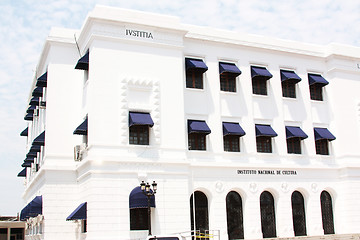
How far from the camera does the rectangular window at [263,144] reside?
31016 mm

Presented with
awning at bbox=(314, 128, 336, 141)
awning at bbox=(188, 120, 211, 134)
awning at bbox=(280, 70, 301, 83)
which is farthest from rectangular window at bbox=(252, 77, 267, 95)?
awning at bbox=(188, 120, 211, 134)

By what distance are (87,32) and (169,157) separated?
8.95 meters

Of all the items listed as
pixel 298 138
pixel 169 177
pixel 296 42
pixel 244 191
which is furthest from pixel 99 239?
pixel 296 42

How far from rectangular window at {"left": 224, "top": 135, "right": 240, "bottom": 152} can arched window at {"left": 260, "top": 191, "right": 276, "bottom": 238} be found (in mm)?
3484

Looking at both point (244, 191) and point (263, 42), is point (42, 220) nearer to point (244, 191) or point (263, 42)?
point (244, 191)

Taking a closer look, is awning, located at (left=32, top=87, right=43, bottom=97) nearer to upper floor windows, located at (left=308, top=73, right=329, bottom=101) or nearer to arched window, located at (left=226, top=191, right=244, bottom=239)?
arched window, located at (left=226, top=191, right=244, bottom=239)

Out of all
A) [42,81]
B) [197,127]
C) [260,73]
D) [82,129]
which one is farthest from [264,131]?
[42,81]

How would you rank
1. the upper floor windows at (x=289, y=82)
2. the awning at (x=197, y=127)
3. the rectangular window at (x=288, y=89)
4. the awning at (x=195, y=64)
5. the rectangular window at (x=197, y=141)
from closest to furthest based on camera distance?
the awning at (x=197, y=127)
the rectangular window at (x=197, y=141)
the awning at (x=195, y=64)
the upper floor windows at (x=289, y=82)
the rectangular window at (x=288, y=89)

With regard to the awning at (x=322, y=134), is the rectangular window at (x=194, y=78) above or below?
above

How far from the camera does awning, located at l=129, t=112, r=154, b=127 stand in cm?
2602

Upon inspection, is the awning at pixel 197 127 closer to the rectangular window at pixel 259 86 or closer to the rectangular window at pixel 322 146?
the rectangular window at pixel 259 86

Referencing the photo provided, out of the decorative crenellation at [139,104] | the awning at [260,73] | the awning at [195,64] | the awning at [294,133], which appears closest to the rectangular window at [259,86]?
the awning at [260,73]

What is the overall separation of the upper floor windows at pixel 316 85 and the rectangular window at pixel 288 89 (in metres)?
1.32

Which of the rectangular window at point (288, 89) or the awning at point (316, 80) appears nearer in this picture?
the rectangular window at point (288, 89)
